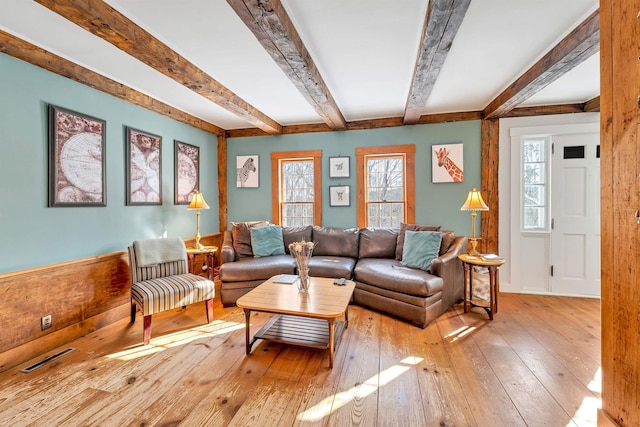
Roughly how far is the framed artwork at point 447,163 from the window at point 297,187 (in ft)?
5.66

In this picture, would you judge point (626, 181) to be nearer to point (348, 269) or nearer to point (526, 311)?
point (348, 269)

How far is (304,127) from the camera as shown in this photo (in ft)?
15.0

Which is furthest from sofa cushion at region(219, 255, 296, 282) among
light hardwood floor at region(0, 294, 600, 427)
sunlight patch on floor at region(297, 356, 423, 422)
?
sunlight patch on floor at region(297, 356, 423, 422)

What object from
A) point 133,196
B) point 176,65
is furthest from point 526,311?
point 133,196

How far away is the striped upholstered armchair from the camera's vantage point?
2.56 metres

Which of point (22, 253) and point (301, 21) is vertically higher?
point (301, 21)

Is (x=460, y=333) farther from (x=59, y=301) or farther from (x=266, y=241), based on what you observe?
(x=59, y=301)

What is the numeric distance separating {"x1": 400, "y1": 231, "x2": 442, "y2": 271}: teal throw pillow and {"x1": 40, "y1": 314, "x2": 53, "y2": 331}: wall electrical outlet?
137 inches

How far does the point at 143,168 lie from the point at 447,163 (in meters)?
4.02

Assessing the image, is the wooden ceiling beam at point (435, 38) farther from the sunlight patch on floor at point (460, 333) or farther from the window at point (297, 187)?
the sunlight patch on floor at point (460, 333)

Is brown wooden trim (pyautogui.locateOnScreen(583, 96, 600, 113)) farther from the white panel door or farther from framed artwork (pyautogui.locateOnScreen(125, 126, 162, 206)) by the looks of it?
framed artwork (pyautogui.locateOnScreen(125, 126, 162, 206))

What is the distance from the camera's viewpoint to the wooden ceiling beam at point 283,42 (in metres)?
1.63


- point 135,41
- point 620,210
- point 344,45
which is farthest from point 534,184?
point 135,41

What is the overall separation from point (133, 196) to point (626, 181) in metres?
3.87
